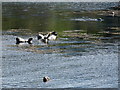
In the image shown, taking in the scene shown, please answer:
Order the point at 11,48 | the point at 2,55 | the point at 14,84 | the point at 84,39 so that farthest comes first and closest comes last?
1. the point at 84,39
2. the point at 11,48
3. the point at 2,55
4. the point at 14,84

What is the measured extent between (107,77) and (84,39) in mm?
15000

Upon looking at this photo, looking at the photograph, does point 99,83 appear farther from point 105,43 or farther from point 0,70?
point 105,43

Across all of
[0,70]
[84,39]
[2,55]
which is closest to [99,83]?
[0,70]

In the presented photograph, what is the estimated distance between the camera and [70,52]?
34.2 metres

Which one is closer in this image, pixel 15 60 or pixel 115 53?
pixel 15 60

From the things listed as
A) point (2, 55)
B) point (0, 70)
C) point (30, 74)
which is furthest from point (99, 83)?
point (2, 55)

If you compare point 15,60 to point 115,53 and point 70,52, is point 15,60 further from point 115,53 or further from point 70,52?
point 115,53

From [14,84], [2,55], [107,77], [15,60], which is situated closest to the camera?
[14,84]

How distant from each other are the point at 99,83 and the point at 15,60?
8.15 meters

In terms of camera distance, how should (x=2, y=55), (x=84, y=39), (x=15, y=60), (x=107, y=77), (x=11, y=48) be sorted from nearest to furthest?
(x=107, y=77)
(x=15, y=60)
(x=2, y=55)
(x=11, y=48)
(x=84, y=39)

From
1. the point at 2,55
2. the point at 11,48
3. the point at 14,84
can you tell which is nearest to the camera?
the point at 14,84

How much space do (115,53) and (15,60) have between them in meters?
7.05

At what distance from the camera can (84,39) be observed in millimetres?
40844

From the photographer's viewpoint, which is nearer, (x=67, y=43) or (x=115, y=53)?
(x=115, y=53)
